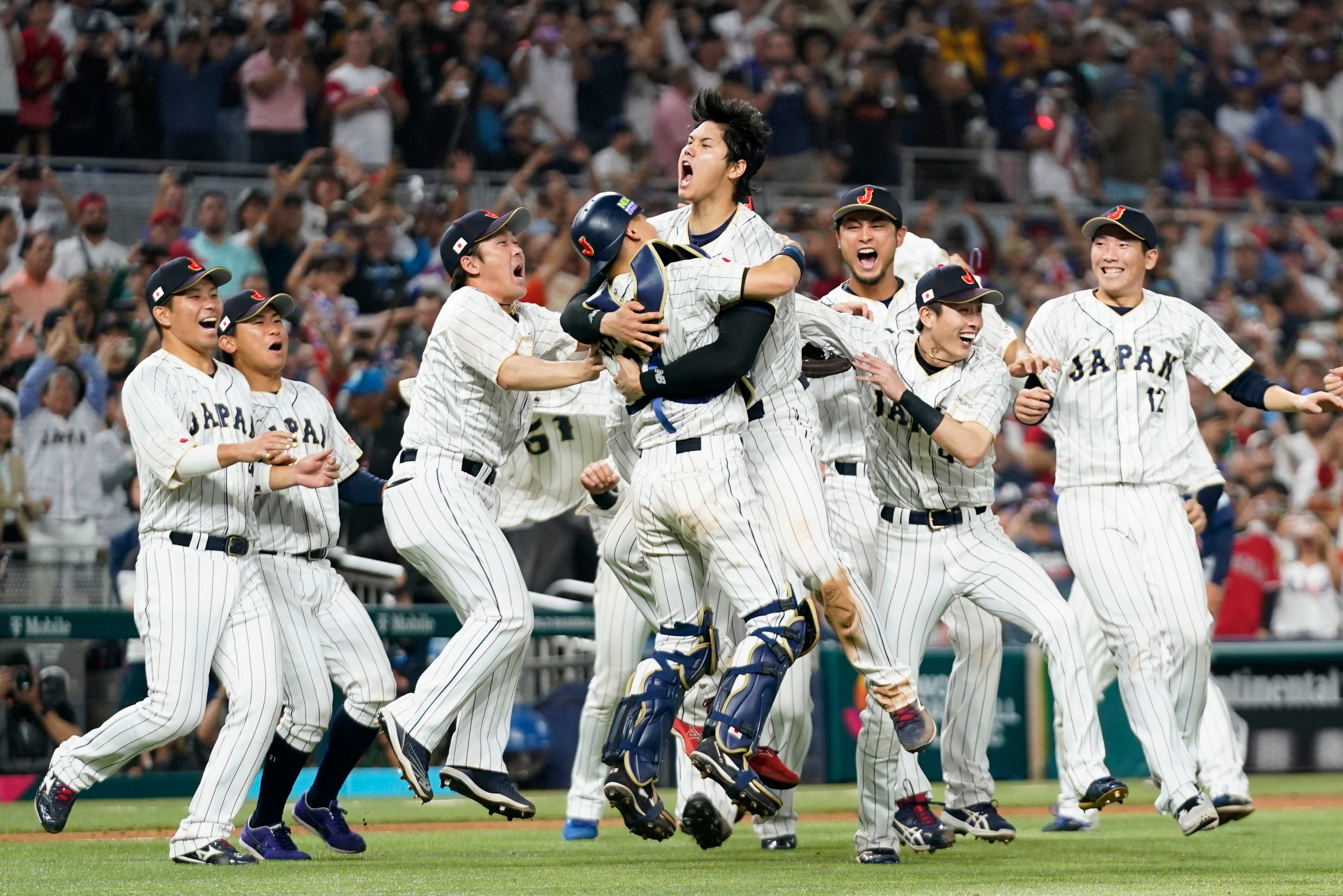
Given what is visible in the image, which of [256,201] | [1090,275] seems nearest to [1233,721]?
[1090,275]

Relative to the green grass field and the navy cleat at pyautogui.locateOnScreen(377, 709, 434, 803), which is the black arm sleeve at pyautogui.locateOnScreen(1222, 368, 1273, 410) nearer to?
the green grass field

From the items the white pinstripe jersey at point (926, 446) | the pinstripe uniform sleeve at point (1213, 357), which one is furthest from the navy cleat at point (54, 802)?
the pinstripe uniform sleeve at point (1213, 357)

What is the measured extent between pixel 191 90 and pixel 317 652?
314 inches

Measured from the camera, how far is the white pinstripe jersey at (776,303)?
219 inches

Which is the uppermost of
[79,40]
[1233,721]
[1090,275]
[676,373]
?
[79,40]

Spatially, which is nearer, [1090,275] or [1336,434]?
[1336,434]

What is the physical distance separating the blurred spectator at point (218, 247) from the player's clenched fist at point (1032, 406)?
22.5 ft

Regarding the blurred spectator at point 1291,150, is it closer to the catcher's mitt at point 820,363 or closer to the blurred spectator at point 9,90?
the blurred spectator at point 9,90

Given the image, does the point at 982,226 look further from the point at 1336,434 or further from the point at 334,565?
the point at 334,565

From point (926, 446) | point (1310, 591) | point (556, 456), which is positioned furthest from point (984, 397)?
point (1310, 591)

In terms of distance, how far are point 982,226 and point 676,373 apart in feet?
34.2

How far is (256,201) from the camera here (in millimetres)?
12336

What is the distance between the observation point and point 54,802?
5.93 metres

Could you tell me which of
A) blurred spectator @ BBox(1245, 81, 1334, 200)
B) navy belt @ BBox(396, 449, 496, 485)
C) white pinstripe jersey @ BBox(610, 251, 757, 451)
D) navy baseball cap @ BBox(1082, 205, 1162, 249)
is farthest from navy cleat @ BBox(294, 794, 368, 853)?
blurred spectator @ BBox(1245, 81, 1334, 200)
